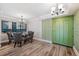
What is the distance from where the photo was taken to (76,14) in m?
2.01

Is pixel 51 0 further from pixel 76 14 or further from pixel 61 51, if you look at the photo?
pixel 61 51

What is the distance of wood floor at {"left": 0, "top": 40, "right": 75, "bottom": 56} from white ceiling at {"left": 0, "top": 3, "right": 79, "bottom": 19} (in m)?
0.75

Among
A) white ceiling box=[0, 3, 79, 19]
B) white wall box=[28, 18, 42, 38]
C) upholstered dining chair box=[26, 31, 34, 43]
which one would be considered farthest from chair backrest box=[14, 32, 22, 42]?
white ceiling box=[0, 3, 79, 19]

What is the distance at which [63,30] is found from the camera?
6.42 ft

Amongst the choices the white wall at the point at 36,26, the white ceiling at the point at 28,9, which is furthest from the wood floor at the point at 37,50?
the white ceiling at the point at 28,9

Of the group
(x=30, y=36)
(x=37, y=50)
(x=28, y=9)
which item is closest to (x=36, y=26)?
(x=30, y=36)

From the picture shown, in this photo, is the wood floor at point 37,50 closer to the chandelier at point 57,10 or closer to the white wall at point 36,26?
the white wall at point 36,26

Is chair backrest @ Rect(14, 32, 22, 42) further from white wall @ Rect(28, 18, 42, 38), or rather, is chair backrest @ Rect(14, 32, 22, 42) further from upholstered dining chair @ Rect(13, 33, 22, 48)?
white wall @ Rect(28, 18, 42, 38)

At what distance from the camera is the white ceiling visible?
1747 millimetres

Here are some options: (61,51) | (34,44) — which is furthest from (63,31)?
(34,44)

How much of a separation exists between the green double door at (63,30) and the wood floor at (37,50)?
0.16 meters

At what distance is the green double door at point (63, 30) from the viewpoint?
1.92m

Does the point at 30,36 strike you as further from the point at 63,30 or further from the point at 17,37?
the point at 63,30

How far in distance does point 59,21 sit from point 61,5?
0.40 meters
